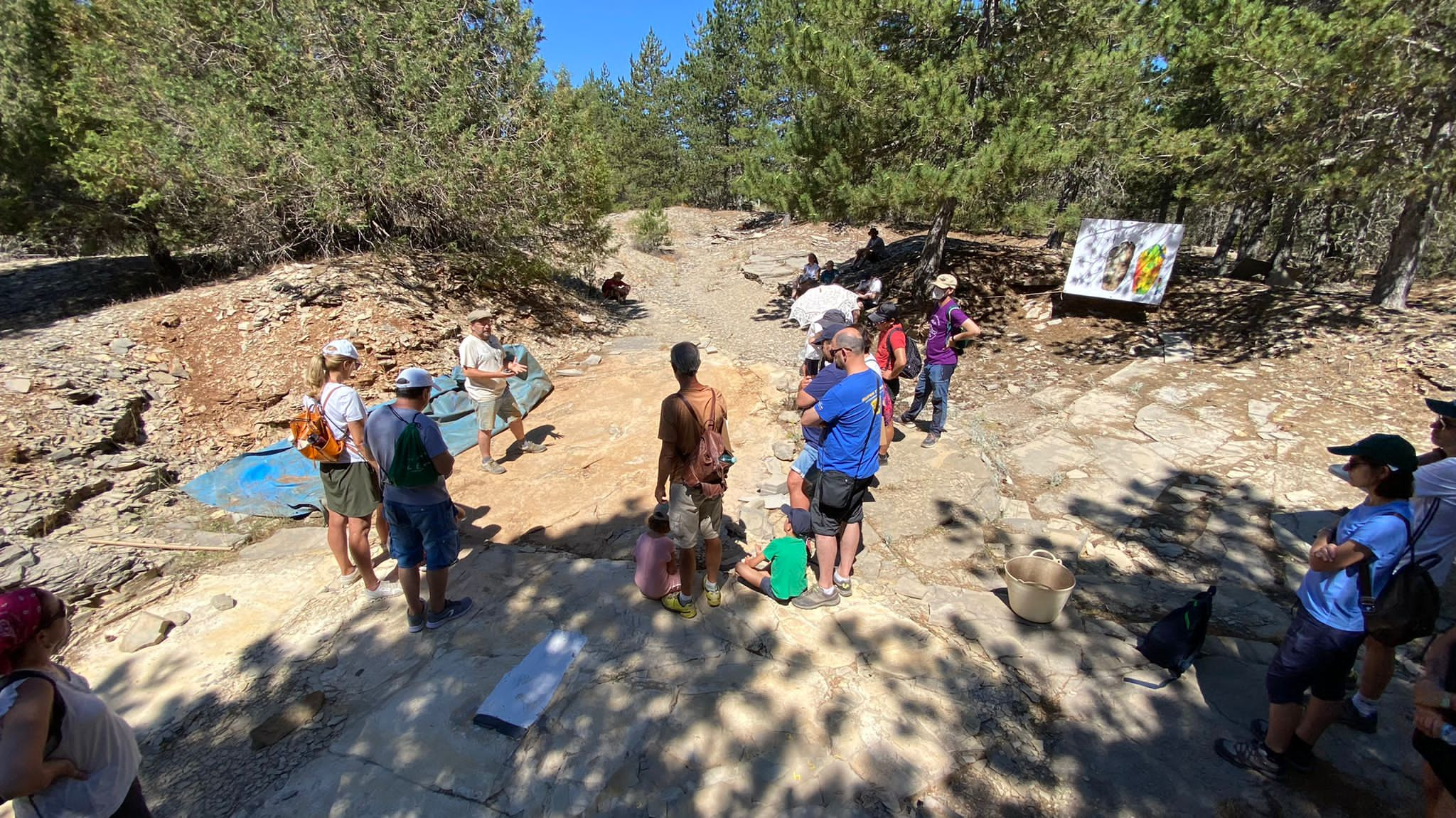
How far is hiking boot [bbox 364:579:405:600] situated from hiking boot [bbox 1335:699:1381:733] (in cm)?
529

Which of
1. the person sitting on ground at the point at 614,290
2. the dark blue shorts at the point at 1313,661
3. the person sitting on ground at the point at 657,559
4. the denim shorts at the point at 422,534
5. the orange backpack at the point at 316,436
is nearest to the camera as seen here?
the dark blue shorts at the point at 1313,661

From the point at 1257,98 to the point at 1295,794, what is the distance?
25.9 ft

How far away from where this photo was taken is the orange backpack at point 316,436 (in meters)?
3.52

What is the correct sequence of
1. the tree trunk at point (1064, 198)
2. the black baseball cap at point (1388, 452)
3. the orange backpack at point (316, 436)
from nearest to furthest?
the black baseball cap at point (1388, 452) < the orange backpack at point (316, 436) < the tree trunk at point (1064, 198)

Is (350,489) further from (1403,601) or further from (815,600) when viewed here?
(1403,601)

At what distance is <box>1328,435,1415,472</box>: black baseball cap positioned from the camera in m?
2.24

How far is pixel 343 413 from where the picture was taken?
361cm

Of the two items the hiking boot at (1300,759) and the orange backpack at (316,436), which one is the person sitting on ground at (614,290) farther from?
the hiking boot at (1300,759)

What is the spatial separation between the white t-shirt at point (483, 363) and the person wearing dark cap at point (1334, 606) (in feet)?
18.1

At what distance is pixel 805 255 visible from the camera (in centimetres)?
1819

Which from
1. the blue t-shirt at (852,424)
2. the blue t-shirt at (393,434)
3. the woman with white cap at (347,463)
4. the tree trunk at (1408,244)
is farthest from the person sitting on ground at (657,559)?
the tree trunk at (1408,244)

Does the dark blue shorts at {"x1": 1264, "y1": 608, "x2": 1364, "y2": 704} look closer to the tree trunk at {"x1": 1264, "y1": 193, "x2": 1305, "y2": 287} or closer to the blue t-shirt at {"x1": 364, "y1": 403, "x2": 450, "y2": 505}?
the blue t-shirt at {"x1": 364, "y1": 403, "x2": 450, "y2": 505}

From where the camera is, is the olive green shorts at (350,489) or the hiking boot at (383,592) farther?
the hiking boot at (383,592)

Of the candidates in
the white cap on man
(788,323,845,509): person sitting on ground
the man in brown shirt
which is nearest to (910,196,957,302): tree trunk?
(788,323,845,509): person sitting on ground
